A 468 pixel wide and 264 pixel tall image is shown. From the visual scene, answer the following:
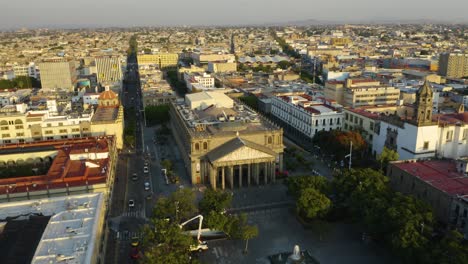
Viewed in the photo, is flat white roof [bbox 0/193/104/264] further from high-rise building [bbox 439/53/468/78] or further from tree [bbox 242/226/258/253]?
high-rise building [bbox 439/53/468/78]

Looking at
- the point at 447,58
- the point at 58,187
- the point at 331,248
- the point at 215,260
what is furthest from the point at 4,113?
the point at 447,58

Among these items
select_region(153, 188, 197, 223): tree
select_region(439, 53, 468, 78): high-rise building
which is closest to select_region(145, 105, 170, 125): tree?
select_region(153, 188, 197, 223): tree

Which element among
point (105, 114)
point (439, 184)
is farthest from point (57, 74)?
point (439, 184)

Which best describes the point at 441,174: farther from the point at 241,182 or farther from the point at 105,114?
the point at 105,114

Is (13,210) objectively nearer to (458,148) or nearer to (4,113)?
(4,113)

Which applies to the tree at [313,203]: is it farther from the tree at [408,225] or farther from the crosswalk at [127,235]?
the crosswalk at [127,235]
